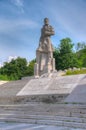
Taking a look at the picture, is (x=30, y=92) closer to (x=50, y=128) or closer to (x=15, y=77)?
(x=50, y=128)

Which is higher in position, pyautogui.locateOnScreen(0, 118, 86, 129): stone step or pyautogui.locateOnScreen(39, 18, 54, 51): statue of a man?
pyautogui.locateOnScreen(39, 18, 54, 51): statue of a man

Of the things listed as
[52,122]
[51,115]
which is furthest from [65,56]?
[52,122]

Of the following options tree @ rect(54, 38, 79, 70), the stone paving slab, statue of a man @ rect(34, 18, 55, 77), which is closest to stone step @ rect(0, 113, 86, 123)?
the stone paving slab

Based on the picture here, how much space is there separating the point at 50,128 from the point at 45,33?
18.1 meters

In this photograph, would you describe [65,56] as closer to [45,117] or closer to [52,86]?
[52,86]

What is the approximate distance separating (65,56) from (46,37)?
21.6m

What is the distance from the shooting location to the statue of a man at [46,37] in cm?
2703

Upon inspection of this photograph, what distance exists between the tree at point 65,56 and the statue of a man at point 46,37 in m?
20.7

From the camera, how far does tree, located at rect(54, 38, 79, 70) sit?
47741 millimetres

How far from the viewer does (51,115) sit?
39.5 ft

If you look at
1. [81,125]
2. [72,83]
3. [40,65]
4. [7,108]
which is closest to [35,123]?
[81,125]

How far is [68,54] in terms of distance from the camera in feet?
161

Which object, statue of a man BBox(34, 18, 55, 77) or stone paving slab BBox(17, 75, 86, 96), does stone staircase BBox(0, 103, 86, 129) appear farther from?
statue of a man BBox(34, 18, 55, 77)

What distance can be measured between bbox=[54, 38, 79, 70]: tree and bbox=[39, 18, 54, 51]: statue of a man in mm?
20670
